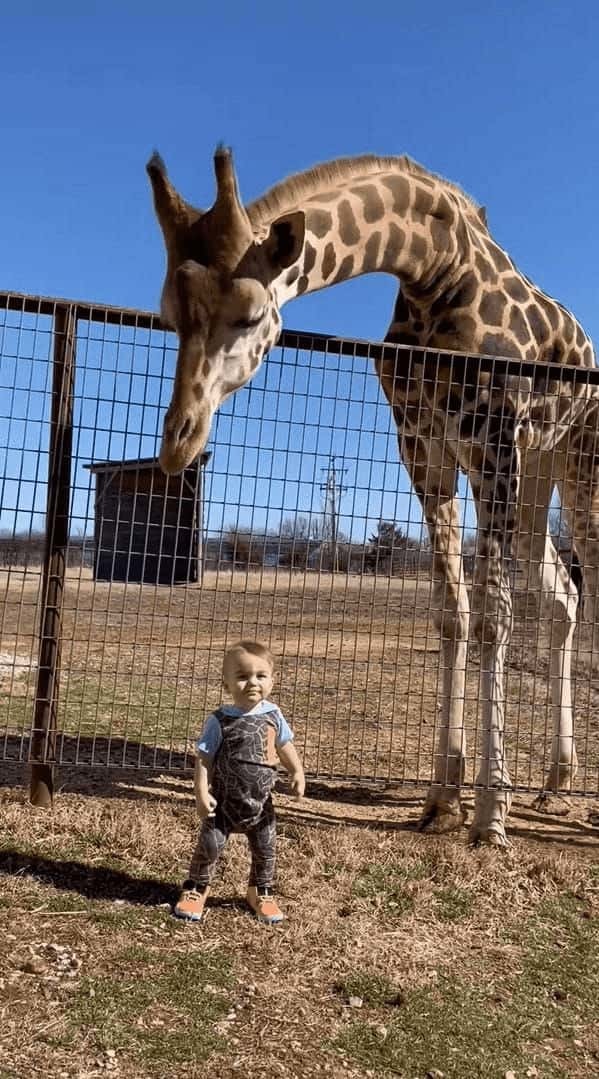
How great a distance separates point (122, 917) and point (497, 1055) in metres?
1.32

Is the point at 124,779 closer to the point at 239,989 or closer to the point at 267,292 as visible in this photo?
the point at 239,989

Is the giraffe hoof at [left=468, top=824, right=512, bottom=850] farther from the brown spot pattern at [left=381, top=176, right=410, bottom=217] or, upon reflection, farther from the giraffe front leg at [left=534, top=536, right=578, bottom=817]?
the brown spot pattern at [left=381, top=176, right=410, bottom=217]

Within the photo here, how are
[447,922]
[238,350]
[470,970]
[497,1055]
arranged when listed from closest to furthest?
[497,1055], [470,970], [447,922], [238,350]

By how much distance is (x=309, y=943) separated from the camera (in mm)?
2986

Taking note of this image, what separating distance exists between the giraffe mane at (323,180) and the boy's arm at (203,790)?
8.33 ft

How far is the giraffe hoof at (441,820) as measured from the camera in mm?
4344

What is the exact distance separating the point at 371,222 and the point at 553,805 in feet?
11.3

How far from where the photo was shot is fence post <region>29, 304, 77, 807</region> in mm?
4117

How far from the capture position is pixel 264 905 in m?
3.15

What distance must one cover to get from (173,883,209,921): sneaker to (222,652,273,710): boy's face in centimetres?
67

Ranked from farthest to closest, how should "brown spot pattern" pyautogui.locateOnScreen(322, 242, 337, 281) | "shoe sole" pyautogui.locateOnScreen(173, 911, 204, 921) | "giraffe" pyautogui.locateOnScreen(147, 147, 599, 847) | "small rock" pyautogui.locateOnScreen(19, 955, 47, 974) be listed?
"brown spot pattern" pyautogui.locateOnScreen(322, 242, 337, 281) < "giraffe" pyautogui.locateOnScreen(147, 147, 599, 847) < "shoe sole" pyautogui.locateOnScreen(173, 911, 204, 921) < "small rock" pyautogui.locateOnScreen(19, 955, 47, 974)

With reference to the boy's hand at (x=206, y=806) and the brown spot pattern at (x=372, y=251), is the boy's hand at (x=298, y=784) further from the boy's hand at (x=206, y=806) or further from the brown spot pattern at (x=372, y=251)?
the brown spot pattern at (x=372, y=251)

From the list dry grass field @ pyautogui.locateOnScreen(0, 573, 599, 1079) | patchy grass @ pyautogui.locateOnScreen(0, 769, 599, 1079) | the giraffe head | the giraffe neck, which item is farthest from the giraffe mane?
patchy grass @ pyautogui.locateOnScreen(0, 769, 599, 1079)

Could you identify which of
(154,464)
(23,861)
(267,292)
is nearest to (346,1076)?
(23,861)
